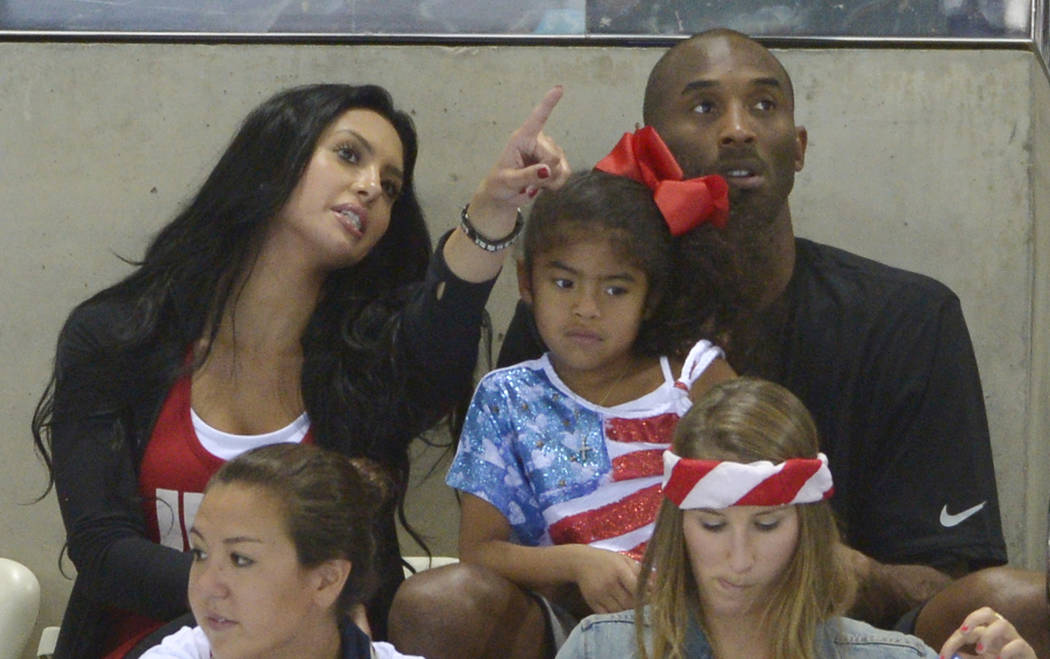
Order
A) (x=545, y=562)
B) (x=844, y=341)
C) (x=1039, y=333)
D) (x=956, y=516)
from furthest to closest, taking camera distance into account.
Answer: (x=1039, y=333) → (x=844, y=341) → (x=956, y=516) → (x=545, y=562)

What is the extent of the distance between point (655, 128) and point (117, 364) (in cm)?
98

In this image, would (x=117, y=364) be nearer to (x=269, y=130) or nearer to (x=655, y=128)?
(x=269, y=130)

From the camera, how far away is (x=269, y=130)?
8.79 ft

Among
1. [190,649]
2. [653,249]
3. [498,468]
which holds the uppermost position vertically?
[653,249]

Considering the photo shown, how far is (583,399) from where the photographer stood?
2.37 meters

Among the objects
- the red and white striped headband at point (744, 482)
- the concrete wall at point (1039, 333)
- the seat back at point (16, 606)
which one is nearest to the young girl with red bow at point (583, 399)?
the red and white striped headband at point (744, 482)

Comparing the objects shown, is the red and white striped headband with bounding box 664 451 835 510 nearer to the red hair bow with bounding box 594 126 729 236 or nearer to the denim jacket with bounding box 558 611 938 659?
the denim jacket with bounding box 558 611 938 659

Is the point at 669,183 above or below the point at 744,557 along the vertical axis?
above

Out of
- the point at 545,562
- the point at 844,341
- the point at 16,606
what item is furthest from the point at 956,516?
the point at 16,606

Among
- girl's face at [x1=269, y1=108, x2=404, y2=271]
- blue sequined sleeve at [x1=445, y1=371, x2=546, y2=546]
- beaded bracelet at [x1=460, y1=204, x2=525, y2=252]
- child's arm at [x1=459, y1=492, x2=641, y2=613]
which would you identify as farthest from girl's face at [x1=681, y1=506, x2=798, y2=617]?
girl's face at [x1=269, y1=108, x2=404, y2=271]

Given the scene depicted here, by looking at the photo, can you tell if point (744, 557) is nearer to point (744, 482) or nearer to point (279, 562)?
point (744, 482)

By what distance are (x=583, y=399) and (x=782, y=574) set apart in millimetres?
481

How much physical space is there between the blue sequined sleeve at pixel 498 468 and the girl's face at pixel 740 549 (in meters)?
0.39

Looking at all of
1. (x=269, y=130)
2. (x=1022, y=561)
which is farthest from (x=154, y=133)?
(x=1022, y=561)
